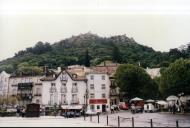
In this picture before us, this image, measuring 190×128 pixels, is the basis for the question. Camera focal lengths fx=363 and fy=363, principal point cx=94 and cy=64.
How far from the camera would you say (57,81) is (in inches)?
2857

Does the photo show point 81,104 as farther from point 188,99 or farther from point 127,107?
point 188,99

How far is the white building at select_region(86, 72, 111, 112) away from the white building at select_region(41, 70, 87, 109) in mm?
1278

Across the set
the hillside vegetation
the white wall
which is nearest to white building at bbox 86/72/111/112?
the white wall

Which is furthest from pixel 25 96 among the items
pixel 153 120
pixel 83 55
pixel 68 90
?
pixel 153 120

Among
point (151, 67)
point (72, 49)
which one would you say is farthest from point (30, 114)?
point (72, 49)

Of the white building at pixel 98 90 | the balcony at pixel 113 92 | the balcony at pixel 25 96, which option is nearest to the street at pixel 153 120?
the white building at pixel 98 90

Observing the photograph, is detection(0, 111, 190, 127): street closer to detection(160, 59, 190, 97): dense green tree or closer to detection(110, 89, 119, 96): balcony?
detection(160, 59, 190, 97): dense green tree

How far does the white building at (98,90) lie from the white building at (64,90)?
4.19 feet

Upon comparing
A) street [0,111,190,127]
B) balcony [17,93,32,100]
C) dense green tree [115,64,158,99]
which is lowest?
street [0,111,190,127]

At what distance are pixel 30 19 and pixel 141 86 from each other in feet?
144

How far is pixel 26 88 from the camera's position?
252 ft

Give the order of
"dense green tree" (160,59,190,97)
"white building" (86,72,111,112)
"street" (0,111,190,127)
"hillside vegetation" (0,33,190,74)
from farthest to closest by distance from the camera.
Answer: "hillside vegetation" (0,33,190,74)
"white building" (86,72,111,112)
"dense green tree" (160,59,190,97)
"street" (0,111,190,127)

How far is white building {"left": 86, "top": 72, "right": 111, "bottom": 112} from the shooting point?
71000mm

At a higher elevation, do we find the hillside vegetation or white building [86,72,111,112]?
the hillside vegetation
